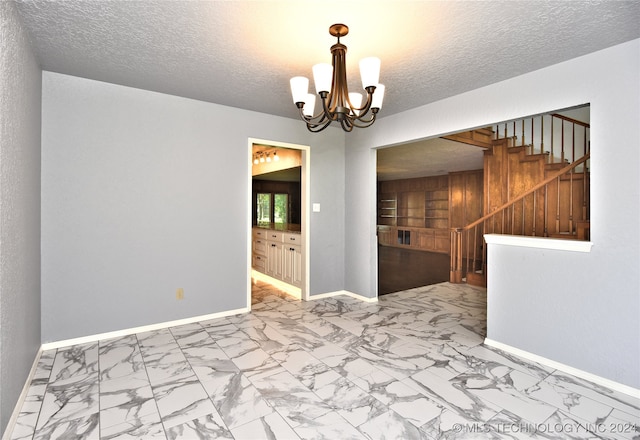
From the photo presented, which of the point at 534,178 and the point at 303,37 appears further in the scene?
the point at 534,178

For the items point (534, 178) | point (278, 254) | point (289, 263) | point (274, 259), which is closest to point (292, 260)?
point (289, 263)

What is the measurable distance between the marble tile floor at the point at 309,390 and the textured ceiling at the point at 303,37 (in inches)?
93.6

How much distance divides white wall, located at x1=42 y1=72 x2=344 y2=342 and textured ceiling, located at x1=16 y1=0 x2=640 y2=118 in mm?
369

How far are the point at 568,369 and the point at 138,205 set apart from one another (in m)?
3.96

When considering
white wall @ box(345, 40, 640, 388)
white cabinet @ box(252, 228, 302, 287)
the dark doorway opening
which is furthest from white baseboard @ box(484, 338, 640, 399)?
white cabinet @ box(252, 228, 302, 287)

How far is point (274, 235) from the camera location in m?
5.48

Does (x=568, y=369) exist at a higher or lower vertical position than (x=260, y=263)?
lower

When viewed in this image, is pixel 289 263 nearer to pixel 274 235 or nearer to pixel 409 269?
pixel 274 235

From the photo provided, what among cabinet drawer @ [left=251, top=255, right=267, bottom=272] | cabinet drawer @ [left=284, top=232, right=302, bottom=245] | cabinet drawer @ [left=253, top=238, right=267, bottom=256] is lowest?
cabinet drawer @ [left=251, top=255, right=267, bottom=272]

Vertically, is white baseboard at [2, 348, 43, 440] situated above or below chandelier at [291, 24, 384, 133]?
below

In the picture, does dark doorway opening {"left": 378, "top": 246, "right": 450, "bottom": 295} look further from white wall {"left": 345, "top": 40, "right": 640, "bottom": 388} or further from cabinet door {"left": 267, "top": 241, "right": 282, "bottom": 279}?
white wall {"left": 345, "top": 40, "right": 640, "bottom": 388}

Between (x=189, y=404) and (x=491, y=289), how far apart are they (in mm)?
2635

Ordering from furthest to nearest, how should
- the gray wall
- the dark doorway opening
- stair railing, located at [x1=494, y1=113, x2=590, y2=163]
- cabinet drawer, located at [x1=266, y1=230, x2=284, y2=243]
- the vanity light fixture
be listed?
the vanity light fixture → the dark doorway opening → cabinet drawer, located at [x1=266, y1=230, x2=284, y2=243] → stair railing, located at [x1=494, y1=113, x2=590, y2=163] → the gray wall

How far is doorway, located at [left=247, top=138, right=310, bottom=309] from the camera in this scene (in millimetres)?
4203
